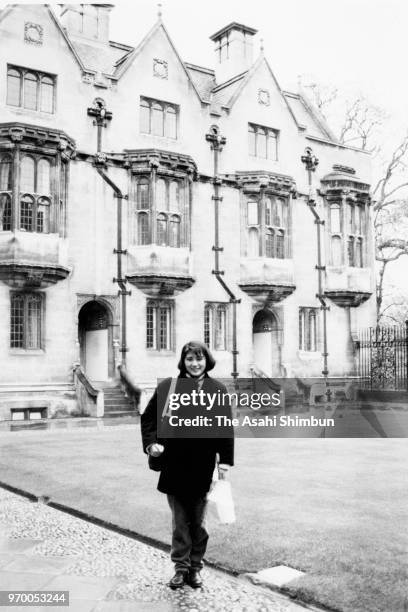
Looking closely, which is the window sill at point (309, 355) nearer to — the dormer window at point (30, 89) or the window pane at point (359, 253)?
the window pane at point (359, 253)

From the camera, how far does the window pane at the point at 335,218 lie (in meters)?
27.4

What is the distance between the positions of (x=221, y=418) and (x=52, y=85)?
1837 centimetres

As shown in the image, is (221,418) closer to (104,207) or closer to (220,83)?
(104,207)

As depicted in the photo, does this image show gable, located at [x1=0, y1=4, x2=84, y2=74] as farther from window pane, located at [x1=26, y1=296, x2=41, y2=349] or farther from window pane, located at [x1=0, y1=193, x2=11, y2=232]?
window pane, located at [x1=26, y1=296, x2=41, y2=349]

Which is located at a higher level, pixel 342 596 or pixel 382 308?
pixel 382 308

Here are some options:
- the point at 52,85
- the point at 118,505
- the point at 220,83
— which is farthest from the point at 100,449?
the point at 220,83

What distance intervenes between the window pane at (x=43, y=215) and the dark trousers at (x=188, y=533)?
15850 mm

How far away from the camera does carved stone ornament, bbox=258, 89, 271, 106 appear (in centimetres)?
2589

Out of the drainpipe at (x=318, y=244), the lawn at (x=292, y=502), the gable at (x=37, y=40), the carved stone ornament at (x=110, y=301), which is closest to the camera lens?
the lawn at (x=292, y=502)

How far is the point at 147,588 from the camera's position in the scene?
16.5 feet

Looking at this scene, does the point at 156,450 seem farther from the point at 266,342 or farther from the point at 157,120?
the point at 266,342

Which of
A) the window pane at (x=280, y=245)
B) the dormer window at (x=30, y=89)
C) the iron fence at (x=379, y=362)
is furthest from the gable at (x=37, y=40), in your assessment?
the iron fence at (x=379, y=362)

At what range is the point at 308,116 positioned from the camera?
97.2 ft

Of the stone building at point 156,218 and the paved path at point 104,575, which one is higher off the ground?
the stone building at point 156,218
